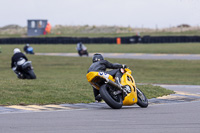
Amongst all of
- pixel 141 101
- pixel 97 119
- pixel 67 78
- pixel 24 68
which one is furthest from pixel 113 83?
Result: pixel 67 78

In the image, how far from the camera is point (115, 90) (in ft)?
34.2

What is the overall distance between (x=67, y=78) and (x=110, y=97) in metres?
13.2

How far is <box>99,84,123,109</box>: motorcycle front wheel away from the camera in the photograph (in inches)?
398

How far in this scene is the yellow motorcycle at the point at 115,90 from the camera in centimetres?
1019

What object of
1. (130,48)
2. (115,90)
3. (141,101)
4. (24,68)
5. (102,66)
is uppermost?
(102,66)

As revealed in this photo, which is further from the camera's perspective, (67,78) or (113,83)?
(67,78)

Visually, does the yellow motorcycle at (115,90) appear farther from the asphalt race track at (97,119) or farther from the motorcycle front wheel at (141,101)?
the asphalt race track at (97,119)

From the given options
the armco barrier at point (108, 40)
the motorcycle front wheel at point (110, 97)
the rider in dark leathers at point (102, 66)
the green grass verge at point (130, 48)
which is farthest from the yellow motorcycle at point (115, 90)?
the armco barrier at point (108, 40)

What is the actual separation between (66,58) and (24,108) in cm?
2583

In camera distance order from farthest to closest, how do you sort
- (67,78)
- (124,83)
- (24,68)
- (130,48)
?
(130,48) < (67,78) < (24,68) < (124,83)

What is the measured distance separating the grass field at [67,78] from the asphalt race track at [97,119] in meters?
0.93

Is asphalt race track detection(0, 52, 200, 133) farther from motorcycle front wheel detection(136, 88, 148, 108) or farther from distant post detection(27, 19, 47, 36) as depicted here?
distant post detection(27, 19, 47, 36)

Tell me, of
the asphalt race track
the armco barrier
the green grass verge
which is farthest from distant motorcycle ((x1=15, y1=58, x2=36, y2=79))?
the armco barrier

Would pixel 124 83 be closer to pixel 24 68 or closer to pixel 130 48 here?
pixel 24 68
